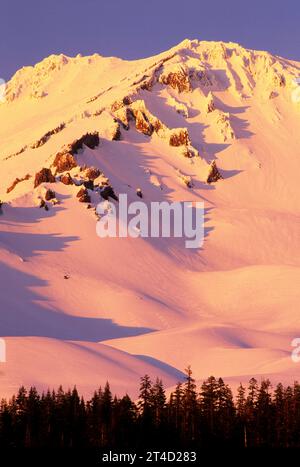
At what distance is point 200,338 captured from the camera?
118125 mm

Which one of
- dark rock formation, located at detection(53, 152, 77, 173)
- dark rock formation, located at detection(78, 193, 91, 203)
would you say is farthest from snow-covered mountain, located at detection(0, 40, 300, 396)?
dark rock formation, located at detection(78, 193, 91, 203)

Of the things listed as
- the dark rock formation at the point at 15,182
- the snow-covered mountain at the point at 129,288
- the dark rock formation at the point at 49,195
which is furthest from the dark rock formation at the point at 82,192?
the dark rock formation at the point at 15,182

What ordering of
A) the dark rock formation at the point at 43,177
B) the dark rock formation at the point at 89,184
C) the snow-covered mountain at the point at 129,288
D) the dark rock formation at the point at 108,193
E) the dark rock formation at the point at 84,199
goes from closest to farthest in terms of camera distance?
the snow-covered mountain at the point at 129,288 → the dark rock formation at the point at 84,199 → the dark rock formation at the point at 108,193 → the dark rock formation at the point at 89,184 → the dark rock formation at the point at 43,177

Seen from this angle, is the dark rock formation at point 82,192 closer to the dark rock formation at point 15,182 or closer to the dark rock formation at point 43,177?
the dark rock formation at point 43,177

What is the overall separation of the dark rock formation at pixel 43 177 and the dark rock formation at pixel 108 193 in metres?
10.3

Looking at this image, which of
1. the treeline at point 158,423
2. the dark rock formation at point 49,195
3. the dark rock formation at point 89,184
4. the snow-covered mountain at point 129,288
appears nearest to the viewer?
the treeline at point 158,423

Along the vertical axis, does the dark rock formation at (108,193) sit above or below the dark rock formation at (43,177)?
below

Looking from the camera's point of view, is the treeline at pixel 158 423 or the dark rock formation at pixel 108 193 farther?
the dark rock formation at pixel 108 193

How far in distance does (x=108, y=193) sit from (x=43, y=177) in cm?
1308

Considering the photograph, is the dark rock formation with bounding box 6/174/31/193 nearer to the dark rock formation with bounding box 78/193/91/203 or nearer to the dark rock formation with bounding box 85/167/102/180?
the dark rock formation with bounding box 85/167/102/180

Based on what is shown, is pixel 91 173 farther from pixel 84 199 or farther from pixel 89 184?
pixel 84 199

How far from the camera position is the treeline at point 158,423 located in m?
63.1
